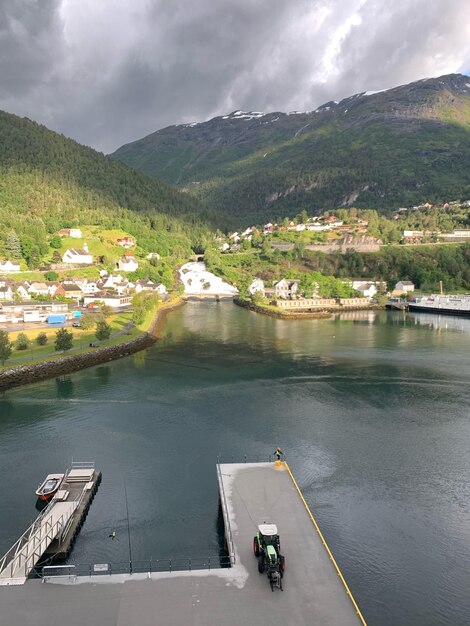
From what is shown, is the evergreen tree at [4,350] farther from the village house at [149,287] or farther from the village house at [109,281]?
the village house at [149,287]

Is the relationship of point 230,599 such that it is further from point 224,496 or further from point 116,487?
point 116,487

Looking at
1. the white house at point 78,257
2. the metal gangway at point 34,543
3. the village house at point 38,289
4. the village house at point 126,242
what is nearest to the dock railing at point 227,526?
the metal gangway at point 34,543

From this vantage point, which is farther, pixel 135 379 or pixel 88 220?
pixel 88 220

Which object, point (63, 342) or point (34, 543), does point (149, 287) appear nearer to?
point (63, 342)

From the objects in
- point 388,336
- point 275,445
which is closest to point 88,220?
point 388,336

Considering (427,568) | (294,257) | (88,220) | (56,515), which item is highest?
(88,220)
